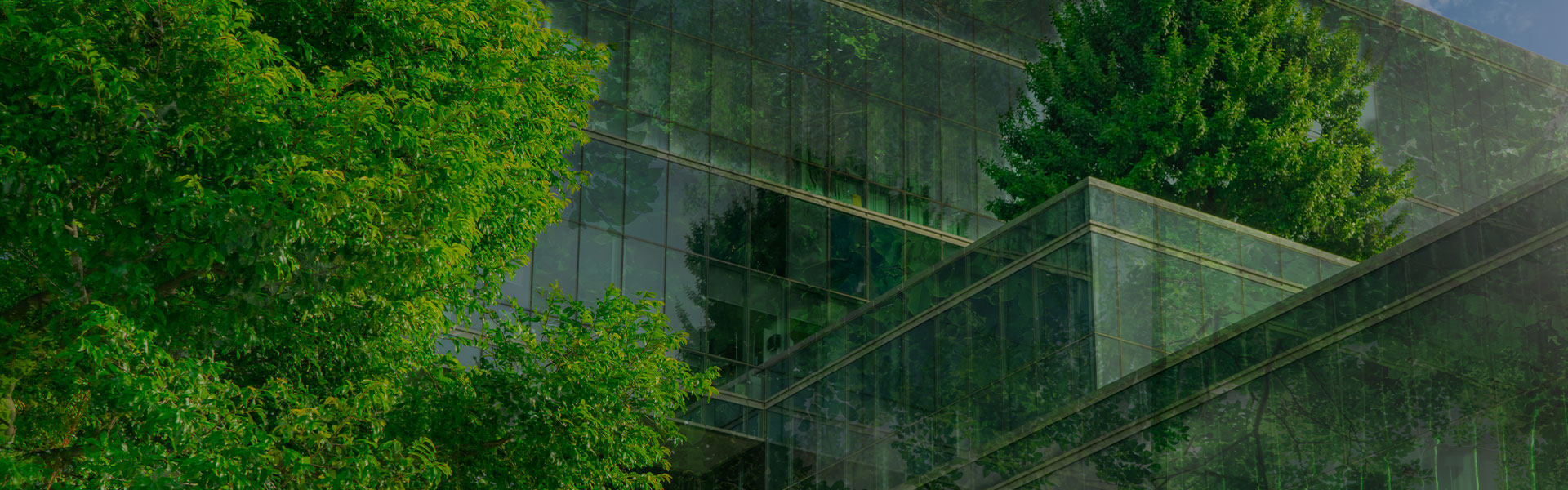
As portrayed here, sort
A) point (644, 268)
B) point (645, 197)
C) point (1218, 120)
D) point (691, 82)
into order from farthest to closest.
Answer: point (691, 82) < point (645, 197) < point (644, 268) < point (1218, 120)

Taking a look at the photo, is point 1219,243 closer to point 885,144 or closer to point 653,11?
point 885,144

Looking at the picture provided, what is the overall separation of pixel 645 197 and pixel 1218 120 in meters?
10.2

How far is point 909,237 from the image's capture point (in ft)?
98.2

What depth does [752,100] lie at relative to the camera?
2905cm

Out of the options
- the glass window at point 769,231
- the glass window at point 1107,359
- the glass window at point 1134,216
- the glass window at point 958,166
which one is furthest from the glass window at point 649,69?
the glass window at point 1107,359

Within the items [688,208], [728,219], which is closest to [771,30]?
[728,219]

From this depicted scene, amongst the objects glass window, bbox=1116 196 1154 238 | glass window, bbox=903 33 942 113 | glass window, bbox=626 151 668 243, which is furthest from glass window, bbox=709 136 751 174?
glass window, bbox=1116 196 1154 238

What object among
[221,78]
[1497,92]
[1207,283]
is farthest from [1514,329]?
[1497,92]

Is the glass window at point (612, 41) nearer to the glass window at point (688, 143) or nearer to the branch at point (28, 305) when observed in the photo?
the glass window at point (688, 143)

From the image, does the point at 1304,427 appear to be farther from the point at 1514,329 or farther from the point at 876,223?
the point at 876,223

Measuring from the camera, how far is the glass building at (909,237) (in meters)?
17.6

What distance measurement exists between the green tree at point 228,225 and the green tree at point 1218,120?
14.6 m

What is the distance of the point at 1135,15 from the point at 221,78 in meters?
19.4

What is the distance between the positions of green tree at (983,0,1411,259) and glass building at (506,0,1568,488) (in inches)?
114
